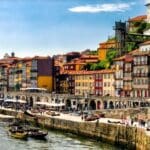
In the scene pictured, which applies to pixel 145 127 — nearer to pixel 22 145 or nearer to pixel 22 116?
pixel 22 145

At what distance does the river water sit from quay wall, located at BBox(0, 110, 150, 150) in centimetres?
116

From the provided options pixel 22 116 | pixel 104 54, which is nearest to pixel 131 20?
pixel 104 54

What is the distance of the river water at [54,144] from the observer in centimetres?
5762

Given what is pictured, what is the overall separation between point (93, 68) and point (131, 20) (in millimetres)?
12767

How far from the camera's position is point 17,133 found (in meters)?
65.4

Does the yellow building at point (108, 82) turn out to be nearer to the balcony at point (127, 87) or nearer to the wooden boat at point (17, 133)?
the balcony at point (127, 87)

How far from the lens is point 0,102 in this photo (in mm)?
117312

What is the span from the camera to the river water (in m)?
57.6

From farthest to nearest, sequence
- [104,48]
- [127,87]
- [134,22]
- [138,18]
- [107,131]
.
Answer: [138,18] < [134,22] < [104,48] < [127,87] < [107,131]

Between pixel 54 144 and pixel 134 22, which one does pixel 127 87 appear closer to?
pixel 134 22

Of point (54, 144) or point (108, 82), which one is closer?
point (54, 144)

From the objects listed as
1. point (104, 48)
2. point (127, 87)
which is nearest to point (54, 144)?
point (127, 87)

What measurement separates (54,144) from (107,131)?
535 cm

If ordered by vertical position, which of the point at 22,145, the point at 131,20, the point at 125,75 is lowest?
the point at 22,145
